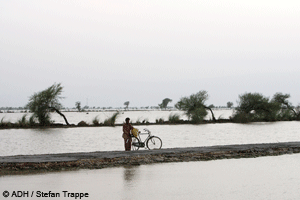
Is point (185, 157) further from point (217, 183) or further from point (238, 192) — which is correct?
point (238, 192)

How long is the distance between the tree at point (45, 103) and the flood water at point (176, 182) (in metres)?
39.5

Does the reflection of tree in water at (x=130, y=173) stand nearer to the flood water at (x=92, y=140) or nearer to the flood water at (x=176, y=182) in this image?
the flood water at (x=176, y=182)

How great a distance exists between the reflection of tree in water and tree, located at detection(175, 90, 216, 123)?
166ft

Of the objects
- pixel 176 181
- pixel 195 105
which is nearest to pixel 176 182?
pixel 176 181

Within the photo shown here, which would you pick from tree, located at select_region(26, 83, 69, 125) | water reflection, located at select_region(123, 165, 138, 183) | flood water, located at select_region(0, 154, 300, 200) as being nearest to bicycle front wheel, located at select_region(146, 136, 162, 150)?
flood water, located at select_region(0, 154, 300, 200)

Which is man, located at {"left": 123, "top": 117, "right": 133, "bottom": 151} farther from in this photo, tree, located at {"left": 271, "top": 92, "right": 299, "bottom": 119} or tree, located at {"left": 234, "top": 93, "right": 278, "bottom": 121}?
tree, located at {"left": 271, "top": 92, "right": 299, "bottom": 119}

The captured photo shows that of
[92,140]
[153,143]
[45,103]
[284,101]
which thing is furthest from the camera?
[284,101]

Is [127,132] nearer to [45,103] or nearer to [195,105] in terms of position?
[45,103]

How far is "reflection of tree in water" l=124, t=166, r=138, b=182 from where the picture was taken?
10095 mm

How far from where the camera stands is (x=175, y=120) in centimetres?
6331

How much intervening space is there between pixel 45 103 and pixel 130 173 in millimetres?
41023

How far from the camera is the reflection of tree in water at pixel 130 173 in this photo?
10.1 m

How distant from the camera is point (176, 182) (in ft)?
31.3

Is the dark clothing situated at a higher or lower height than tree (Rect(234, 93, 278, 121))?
lower
